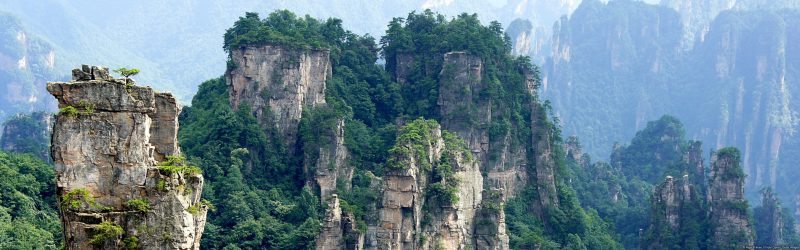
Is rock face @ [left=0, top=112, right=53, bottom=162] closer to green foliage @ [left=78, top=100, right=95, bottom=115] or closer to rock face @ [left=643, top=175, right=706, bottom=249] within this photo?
rock face @ [left=643, top=175, right=706, bottom=249]

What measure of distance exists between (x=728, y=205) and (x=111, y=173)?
57.7m

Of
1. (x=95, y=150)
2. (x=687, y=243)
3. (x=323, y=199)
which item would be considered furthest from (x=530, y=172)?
(x=95, y=150)

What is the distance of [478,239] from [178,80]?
3411 inches

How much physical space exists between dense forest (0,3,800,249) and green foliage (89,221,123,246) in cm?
2414

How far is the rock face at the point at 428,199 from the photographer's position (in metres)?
59.0

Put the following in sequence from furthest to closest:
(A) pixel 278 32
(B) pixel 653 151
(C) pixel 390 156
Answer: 1. (B) pixel 653 151
2. (A) pixel 278 32
3. (C) pixel 390 156

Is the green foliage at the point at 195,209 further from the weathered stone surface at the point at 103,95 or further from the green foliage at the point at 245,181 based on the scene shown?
the green foliage at the point at 245,181

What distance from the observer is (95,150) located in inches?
1155

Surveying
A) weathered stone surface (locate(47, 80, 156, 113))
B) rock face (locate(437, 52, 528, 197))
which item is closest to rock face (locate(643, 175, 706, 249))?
rock face (locate(437, 52, 528, 197))

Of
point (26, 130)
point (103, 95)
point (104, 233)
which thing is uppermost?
point (26, 130)

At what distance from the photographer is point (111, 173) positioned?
Answer: 2961 cm

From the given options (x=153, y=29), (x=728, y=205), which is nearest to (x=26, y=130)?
(x=728, y=205)

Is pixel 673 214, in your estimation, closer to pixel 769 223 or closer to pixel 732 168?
pixel 732 168

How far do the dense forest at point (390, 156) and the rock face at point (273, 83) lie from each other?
2.9 inches
